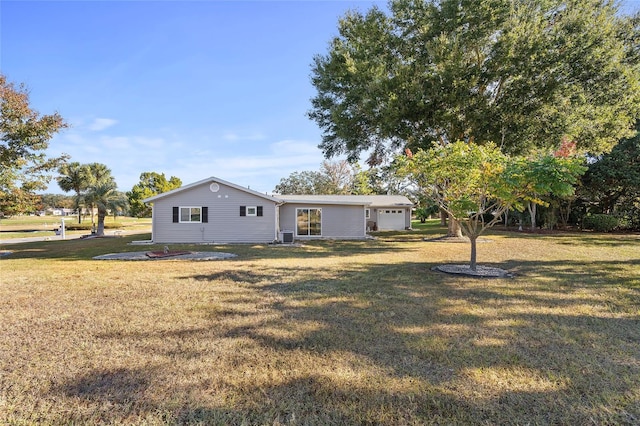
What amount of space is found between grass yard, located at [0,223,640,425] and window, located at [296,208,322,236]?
42.4 ft

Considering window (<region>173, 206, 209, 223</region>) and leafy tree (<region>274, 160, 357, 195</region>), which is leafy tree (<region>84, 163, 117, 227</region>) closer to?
window (<region>173, 206, 209, 223</region>)

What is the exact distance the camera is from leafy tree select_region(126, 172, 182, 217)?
1704 inches

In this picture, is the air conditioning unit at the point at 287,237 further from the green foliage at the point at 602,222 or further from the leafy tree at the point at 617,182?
the green foliage at the point at 602,222

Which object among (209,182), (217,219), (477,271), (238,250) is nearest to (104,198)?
(209,182)

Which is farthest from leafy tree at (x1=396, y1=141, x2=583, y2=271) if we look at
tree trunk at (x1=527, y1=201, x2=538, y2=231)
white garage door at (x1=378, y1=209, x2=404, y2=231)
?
white garage door at (x1=378, y1=209, x2=404, y2=231)

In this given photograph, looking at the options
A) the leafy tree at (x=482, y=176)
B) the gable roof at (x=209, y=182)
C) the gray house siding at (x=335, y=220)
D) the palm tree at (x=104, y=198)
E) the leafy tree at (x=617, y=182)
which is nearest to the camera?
the leafy tree at (x=482, y=176)

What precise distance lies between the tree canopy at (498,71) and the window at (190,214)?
8524 mm

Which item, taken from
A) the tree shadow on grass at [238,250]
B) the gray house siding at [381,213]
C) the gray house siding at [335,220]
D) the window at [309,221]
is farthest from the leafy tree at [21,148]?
the gray house siding at [381,213]

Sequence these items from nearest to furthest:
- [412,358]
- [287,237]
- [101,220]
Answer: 1. [412,358]
2. [287,237]
3. [101,220]

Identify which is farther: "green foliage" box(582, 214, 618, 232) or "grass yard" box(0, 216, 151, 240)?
"grass yard" box(0, 216, 151, 240)

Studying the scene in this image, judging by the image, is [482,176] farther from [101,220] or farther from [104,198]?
[101,220]

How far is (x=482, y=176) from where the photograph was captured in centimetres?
776

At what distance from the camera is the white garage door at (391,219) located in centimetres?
2938

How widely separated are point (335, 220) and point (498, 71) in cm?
1120
